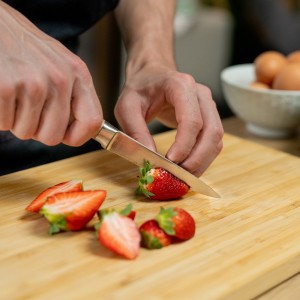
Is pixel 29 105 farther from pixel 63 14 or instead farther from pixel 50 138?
pixel 63 14

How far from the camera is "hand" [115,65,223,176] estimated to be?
1110mm

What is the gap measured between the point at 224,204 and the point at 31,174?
378 mm

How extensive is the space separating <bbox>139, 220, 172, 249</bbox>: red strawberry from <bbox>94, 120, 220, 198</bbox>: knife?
0.62ft

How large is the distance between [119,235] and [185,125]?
0.99 feet

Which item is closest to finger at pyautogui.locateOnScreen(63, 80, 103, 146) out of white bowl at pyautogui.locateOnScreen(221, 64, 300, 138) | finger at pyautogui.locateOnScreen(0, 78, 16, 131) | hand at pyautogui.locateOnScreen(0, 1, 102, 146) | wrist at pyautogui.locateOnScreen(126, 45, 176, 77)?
hand at pyautogui.locateOnScreen(0, 1, 102, 146)

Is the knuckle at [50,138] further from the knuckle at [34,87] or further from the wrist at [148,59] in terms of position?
the wrist at [148,59]

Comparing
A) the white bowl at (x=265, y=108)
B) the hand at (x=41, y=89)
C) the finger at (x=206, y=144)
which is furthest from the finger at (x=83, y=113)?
the white bowl at (x=265, y=108)

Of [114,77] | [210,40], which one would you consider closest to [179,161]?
[114,77]

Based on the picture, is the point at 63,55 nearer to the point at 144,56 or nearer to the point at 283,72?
the point at 144,56

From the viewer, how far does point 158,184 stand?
1055 mm

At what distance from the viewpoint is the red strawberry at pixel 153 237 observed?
892 mm

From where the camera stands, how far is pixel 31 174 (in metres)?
1.19

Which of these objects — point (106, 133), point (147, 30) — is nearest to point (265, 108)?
point (147, 30)

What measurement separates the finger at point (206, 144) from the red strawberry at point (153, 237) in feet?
0.79
